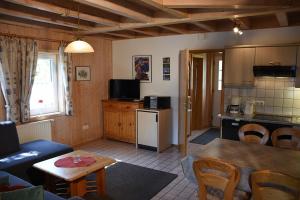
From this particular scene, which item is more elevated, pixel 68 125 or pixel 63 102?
pixel 63 102

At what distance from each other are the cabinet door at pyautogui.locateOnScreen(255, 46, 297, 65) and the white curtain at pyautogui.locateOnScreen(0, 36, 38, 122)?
3.71 metres

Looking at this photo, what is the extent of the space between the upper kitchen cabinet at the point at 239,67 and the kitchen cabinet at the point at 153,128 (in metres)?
1.38

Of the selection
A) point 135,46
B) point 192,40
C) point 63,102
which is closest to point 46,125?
point 63,102

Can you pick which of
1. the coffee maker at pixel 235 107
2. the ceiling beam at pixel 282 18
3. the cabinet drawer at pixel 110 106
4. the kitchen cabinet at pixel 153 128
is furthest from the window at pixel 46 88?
the ceiling beam at pixel 282 18

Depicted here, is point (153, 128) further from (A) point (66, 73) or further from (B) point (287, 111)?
(B) point (287, 111)

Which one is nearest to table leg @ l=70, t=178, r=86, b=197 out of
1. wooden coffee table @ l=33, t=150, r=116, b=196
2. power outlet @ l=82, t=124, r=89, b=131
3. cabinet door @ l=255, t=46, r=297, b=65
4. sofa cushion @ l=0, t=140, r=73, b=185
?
wooden coffee table @ l=33, t=150, r=116, b=196

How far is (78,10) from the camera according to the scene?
325cm

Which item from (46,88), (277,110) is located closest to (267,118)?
(277,110)

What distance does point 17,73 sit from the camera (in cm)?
398

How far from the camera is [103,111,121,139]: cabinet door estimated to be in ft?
17.9

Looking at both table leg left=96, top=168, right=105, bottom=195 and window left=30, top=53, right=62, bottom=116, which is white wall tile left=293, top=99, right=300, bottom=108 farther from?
window left=30, top=53, right=62, bottom=116

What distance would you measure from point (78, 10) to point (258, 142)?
288 centimetres

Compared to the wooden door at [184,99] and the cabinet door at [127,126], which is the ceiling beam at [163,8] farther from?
the cabinet door at [127,126]

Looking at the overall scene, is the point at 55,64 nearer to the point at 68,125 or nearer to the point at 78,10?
the point at 68,125
